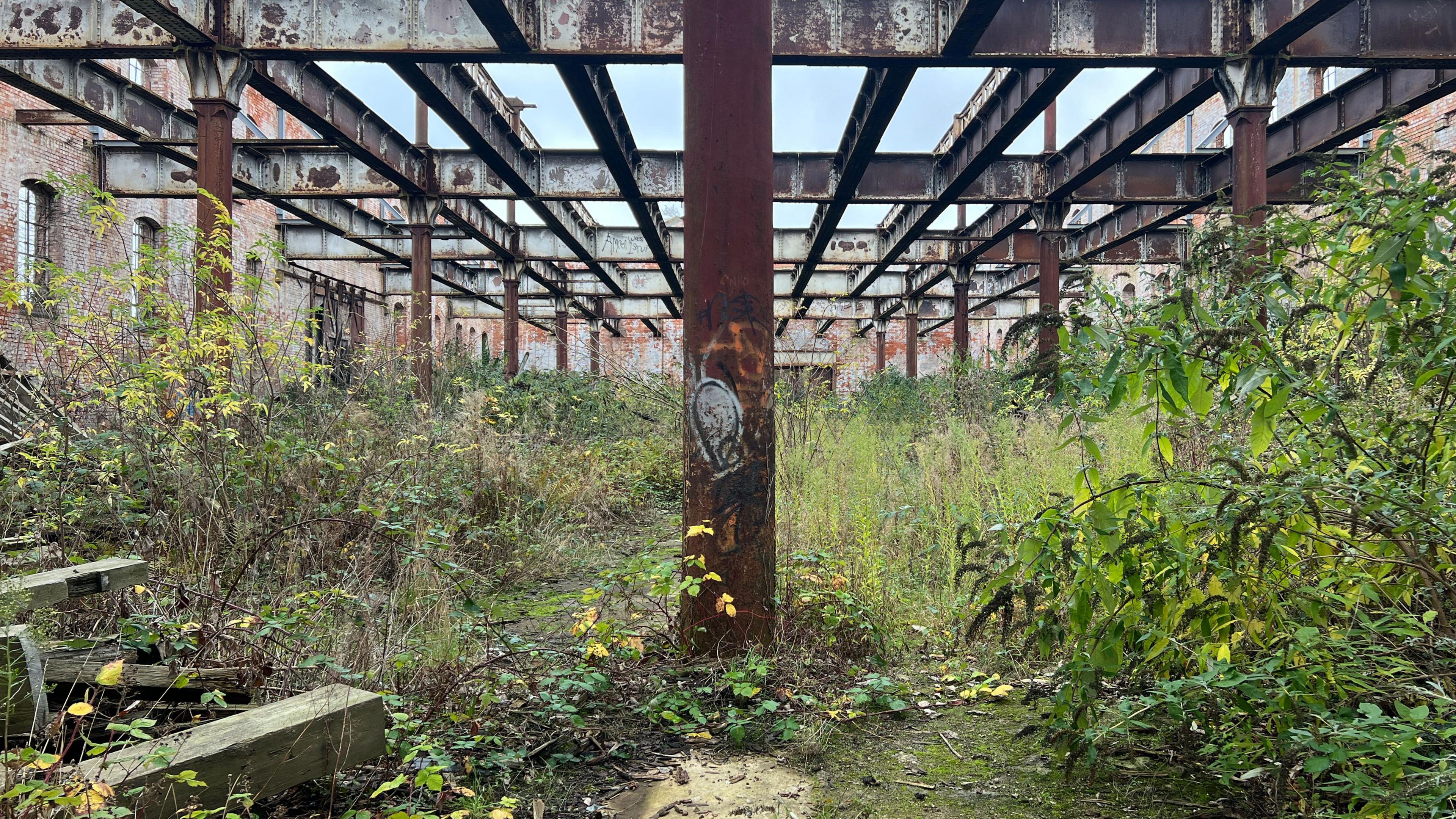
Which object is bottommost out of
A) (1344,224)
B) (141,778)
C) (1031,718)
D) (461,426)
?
(1031,718)

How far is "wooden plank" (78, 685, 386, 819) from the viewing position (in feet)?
5.92

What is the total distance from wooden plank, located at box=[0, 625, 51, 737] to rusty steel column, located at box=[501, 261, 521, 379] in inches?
606

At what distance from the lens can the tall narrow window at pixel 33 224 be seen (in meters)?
13.2

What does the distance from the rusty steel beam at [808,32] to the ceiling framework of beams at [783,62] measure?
0.02 metres

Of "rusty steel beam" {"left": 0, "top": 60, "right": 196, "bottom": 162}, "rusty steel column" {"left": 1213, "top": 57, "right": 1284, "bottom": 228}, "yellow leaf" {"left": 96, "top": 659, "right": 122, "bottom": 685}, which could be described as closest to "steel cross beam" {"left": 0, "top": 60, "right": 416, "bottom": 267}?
"rusty steel beam" {"left": 0, "top": 60, "right": 196, "bottom": 162}

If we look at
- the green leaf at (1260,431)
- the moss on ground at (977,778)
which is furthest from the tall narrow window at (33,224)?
the green leaf at (1260,431)

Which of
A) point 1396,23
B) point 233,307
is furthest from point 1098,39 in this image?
point 233,307

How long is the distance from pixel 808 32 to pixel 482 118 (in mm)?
4873

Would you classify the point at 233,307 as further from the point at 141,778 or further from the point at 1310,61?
the point at 1310,61

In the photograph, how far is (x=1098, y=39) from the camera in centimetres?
775

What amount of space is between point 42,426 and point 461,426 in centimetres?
257

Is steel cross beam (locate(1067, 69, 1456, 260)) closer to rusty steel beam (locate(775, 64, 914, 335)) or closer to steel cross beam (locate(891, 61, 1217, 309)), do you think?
steel cross beam (locate(891, 61, 1217, 309))

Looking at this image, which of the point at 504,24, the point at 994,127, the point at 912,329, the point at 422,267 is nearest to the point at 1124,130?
the point at 994,127

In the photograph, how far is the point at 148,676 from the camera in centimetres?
243
